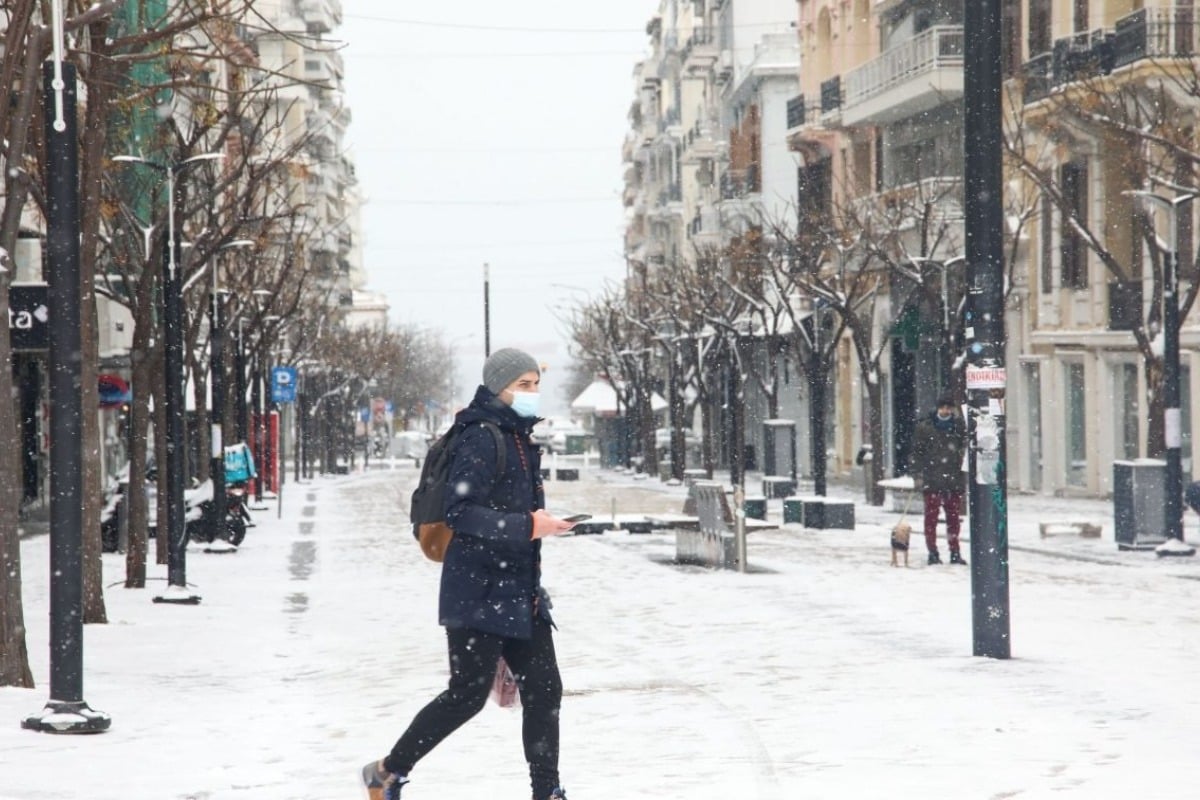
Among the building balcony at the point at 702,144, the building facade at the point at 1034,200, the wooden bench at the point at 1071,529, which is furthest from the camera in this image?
the building balcony at the point at 702,144

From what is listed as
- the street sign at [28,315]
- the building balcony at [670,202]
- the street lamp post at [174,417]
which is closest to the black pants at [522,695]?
the street lamp post at [174,417]

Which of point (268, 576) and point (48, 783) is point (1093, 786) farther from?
point (268, 576)

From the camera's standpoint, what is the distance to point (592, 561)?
23812 millimetres

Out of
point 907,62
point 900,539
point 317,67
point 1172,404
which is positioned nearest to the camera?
point 900,539

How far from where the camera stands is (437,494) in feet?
23.9

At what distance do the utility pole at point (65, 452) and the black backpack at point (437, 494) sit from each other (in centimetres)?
319

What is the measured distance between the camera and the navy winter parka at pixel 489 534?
23.5ft

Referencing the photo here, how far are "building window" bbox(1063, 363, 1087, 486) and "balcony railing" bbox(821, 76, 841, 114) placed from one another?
14.4m

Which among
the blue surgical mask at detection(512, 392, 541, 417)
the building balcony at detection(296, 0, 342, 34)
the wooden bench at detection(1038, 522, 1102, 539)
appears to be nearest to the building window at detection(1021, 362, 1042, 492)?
the wooden bench at detection(1038, 522, 1102, 539)

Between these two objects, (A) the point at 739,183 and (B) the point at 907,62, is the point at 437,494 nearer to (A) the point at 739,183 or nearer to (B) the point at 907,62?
(B) the point at 907,62

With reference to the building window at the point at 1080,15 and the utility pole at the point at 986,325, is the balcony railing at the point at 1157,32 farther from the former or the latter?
the utility pole at the point at 986,325

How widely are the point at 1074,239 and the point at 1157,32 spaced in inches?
250

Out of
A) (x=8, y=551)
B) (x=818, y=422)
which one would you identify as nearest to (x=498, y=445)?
(x=8, y=551)

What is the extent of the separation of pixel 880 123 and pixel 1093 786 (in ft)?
148
